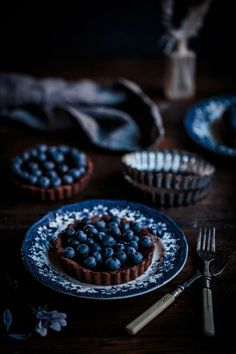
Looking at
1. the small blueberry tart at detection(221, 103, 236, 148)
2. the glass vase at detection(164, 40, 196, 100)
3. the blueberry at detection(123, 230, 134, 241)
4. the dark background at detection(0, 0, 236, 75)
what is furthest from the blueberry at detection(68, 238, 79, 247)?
the dark background at detection(0, 0, 236, 75)

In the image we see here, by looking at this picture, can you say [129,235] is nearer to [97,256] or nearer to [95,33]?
[97,256]

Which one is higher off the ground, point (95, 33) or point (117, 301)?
point (95, 33)

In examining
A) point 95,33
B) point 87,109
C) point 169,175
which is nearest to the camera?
point 169,175

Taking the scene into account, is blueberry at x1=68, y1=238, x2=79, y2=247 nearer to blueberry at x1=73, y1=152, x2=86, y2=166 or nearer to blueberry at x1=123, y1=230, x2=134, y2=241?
blueberry at x1=123, y1=230, x2=134, y2=241

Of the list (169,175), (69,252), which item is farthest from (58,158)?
(69,252)

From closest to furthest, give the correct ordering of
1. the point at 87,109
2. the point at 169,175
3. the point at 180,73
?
the point at 169,175, the point at 87,109, the point at 180,73

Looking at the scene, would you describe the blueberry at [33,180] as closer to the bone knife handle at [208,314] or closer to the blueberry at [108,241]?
the blueberry at [108,241]
